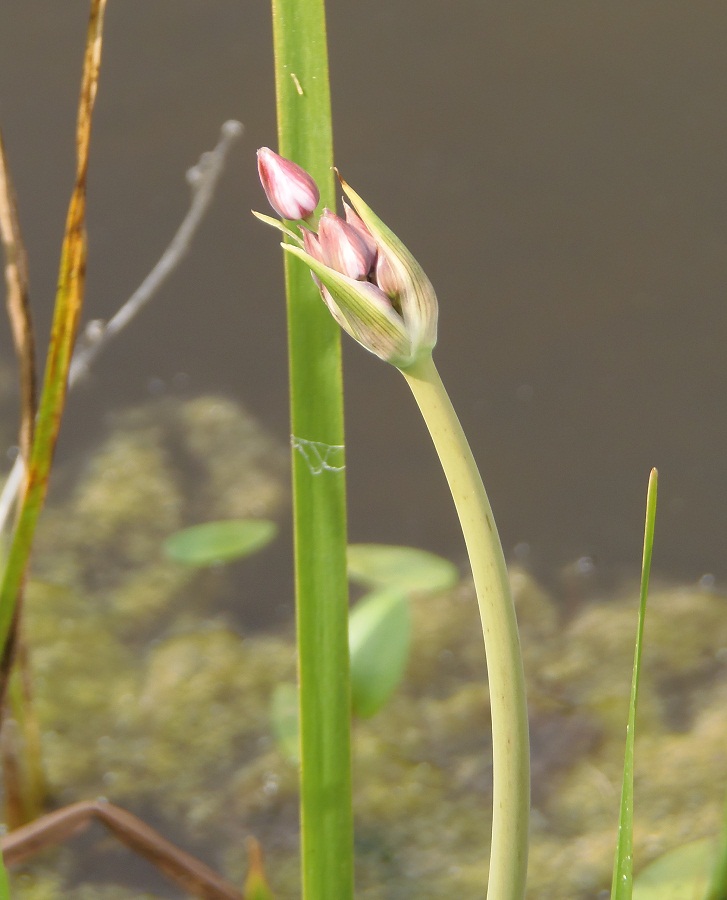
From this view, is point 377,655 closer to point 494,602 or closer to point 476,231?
point 494,602

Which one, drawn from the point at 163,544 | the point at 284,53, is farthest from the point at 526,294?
the point at 284,53

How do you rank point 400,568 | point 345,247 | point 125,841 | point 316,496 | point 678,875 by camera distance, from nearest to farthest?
point 345,247 < point 316,496 < point 678,875 < point 125,841 < point 400,568

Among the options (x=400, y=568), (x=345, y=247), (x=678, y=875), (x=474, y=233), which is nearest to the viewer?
(x=345, y=247)

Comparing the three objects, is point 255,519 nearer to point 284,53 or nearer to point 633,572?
point 633,572

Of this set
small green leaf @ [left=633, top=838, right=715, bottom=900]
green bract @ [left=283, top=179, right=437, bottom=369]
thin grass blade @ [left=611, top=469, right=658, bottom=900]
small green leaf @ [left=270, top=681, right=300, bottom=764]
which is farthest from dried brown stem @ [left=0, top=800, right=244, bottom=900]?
green bract @ [left=283, top=179, right=437, bottom=369]

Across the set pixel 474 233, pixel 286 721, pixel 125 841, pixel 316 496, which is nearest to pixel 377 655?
pixel 286 721

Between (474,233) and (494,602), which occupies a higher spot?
(474,233)
